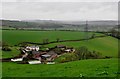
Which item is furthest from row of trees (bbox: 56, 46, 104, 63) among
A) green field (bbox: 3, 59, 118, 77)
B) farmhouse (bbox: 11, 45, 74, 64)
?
green field (bbox: 3, 59, 118, 77)

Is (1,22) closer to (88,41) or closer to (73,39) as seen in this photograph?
(73,39)

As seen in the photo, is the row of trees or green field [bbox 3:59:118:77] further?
the row of trees

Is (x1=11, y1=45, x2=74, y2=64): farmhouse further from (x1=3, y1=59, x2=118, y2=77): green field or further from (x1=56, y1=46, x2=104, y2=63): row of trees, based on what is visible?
(x1=3, y1=59, x2=118, y2=77): green field

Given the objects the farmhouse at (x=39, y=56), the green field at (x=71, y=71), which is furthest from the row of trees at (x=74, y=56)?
the green field at (x=71, y=71)

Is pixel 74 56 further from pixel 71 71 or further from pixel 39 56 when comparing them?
pixel 71 71

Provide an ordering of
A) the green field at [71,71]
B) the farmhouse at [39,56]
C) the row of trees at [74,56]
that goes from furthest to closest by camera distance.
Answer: the farmhouse at [39,56] → the row of trees at [74,56] → the green field at [71,71]

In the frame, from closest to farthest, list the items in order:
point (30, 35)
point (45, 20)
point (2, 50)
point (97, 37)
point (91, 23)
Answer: point (2, 50) → point (97, 37) → point (30, 35) → point (91, 23) → point (45, 20)

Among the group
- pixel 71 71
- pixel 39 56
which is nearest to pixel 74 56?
pixel 39 56

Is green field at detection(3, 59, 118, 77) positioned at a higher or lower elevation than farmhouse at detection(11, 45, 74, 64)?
higher

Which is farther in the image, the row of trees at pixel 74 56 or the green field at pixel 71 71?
the row of trees at pixel 74 56

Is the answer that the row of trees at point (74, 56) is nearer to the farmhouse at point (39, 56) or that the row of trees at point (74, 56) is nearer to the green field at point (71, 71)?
the farmhouse at point (39, 56)

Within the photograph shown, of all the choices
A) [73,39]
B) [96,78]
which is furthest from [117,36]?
[96,78]
